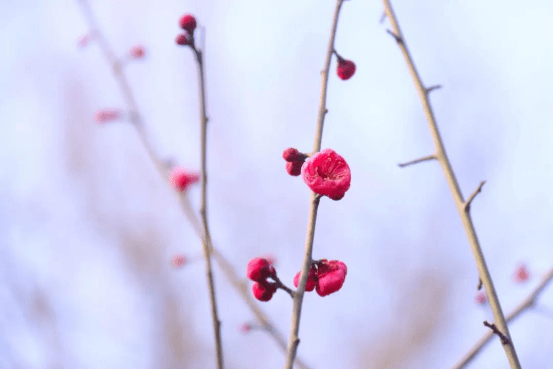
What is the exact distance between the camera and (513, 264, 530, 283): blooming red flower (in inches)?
108

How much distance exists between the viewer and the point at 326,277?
113cm

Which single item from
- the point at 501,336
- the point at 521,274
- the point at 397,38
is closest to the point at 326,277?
the point at 501,336

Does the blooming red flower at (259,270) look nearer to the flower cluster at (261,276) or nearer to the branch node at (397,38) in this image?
the flower cluster at (261,276)

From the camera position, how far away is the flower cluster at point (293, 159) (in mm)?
1197

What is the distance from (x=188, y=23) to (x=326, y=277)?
2.68 feet

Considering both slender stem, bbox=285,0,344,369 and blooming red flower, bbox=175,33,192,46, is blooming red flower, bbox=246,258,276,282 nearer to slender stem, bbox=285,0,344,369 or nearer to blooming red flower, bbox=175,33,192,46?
slender stem, bbox=285,0,344,369

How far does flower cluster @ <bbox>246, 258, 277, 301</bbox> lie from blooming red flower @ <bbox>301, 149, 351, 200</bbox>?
0.22 meters

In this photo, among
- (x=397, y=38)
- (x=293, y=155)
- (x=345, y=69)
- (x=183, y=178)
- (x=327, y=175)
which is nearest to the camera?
(x=327, y=175)

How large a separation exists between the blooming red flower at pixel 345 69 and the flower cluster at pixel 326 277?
0.72 metres

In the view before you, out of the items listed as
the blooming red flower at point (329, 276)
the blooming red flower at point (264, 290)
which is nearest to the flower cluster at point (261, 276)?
the blooming red flower at point (264, 290)

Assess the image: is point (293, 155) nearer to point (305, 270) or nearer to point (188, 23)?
point (305, 270)

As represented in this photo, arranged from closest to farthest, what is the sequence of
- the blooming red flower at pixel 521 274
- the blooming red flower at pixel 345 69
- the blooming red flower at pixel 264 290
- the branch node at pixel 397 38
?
the blooming red flower at pixel 264 290, the branch node at pixel 397 38, the blooming red flower at pixel 345 69, the blooming red flower at pixel 521 274

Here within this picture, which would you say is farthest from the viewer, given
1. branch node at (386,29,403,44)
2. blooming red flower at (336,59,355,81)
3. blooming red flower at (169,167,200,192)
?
blooming red flower at (169,167,200,192)

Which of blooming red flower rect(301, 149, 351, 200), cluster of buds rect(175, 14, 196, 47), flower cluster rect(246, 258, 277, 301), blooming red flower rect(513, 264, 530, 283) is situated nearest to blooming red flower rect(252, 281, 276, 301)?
flower cluster rect(246, 258, 277, 301)
